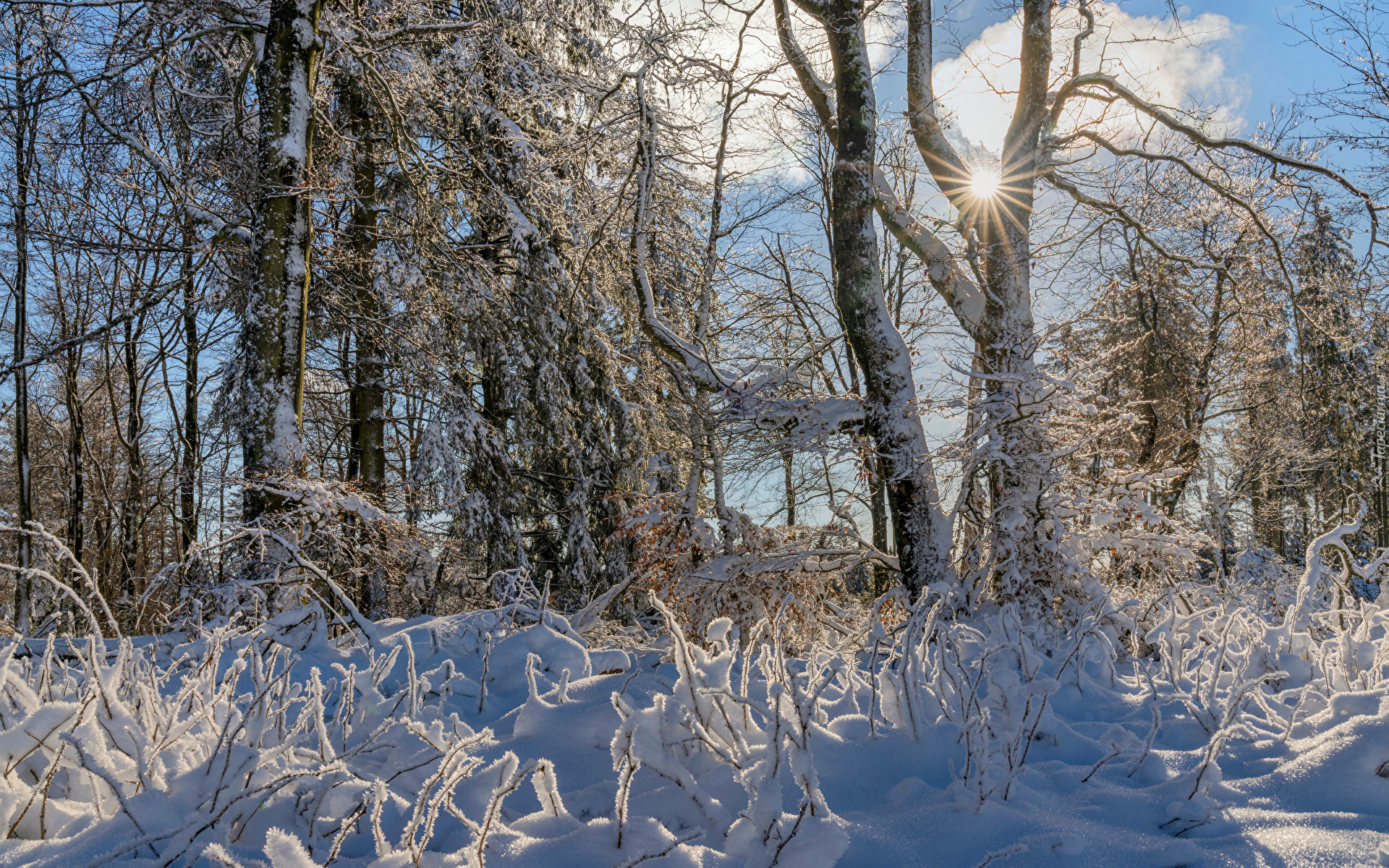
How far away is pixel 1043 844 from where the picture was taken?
1.22m

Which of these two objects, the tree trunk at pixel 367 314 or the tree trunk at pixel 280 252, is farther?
the tree trunk at pixel 367 314

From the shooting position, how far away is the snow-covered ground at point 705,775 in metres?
1.15

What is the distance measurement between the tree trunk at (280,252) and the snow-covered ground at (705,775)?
12.6 feet

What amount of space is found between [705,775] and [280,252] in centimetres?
604

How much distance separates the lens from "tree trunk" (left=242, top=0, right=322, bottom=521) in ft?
18.7

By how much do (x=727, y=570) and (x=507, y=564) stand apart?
16.5 ft

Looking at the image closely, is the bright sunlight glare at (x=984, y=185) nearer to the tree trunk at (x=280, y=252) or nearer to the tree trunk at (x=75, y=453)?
the tree trunk at (x=280, y=252)

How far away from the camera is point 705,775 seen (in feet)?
4.97

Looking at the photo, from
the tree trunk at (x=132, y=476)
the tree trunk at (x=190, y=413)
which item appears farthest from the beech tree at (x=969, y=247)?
the tree trunk at (x=132, y=476)

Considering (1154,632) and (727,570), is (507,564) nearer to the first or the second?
(727,570)

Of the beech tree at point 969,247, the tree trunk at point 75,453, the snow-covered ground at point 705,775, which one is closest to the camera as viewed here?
the snow-covered ground at point 705,775

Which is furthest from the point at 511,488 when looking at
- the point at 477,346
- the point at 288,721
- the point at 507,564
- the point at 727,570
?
the point at 288,721

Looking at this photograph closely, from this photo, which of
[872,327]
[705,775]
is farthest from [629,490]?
[705,775]

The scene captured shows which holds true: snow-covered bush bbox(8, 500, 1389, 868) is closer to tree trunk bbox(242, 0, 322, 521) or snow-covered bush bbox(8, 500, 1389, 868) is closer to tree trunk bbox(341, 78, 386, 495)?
tree trunk bbox(242, 0, 322, 521)
